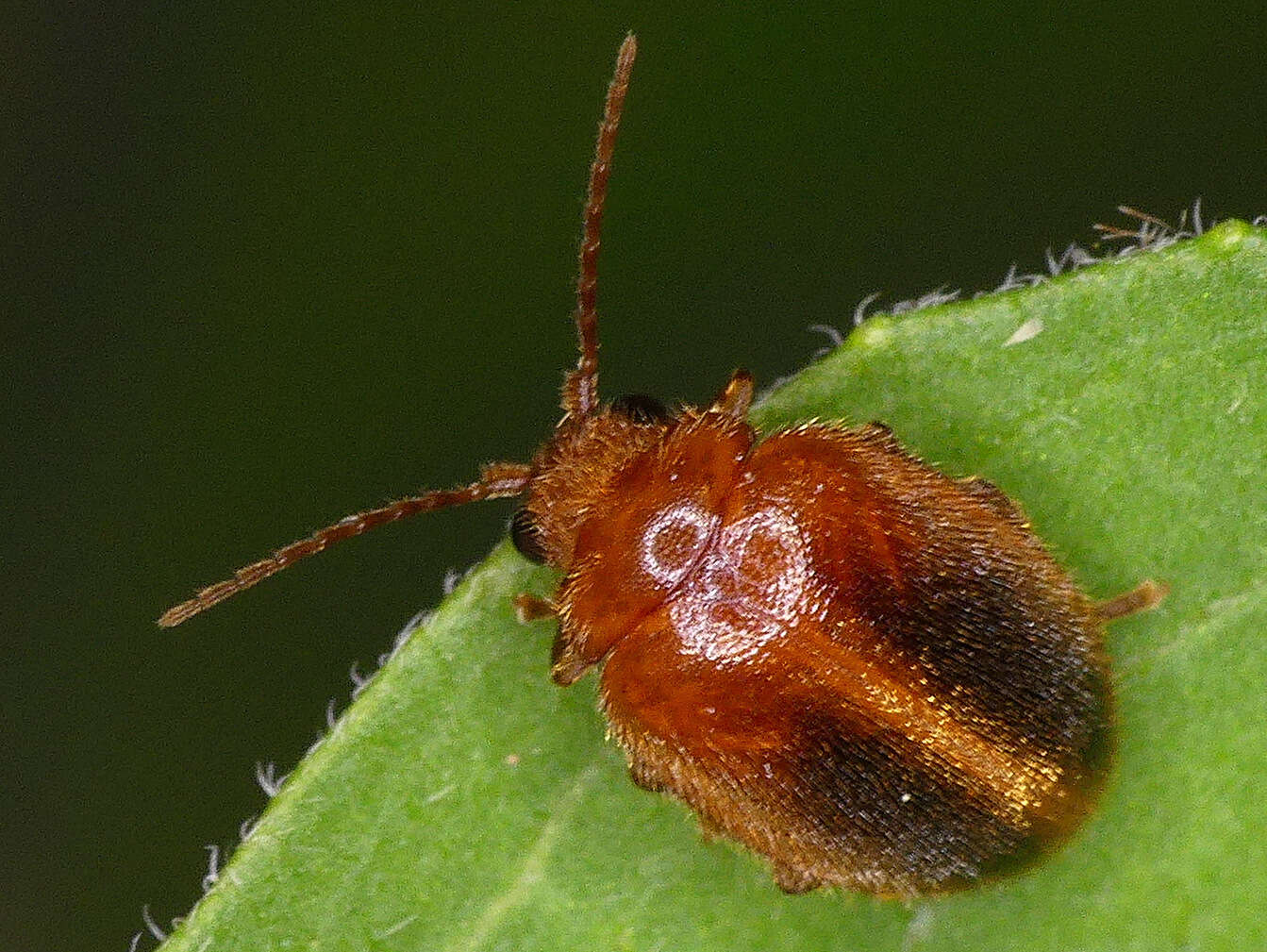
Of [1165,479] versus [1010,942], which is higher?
[1165,479]

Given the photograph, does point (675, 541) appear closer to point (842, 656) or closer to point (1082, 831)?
point (842, 656)

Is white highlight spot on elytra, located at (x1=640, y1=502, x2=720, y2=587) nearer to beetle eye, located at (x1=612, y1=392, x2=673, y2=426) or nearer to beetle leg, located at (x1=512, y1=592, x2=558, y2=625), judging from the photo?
beetle leg, located at (x1=512, y1=592, x2=558, y2=625)

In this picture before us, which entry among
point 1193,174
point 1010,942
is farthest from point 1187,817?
point 1193,174

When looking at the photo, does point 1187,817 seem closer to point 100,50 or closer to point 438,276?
point 438,276

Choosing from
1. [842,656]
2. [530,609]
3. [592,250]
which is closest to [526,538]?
[530,609]

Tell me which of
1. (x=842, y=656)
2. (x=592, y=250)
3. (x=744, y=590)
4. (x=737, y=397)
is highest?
(x=592, y=250)

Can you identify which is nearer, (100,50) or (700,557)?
(700,557)

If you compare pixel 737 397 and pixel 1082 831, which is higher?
pixel 737 397
